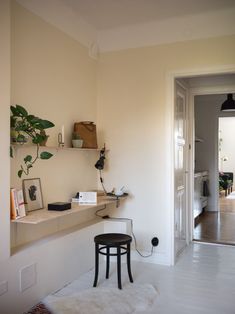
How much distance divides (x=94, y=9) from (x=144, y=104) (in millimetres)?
1188

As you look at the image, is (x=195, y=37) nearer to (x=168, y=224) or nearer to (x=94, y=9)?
(x=94, y=9)

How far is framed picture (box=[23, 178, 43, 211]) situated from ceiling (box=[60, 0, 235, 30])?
6.03 ft

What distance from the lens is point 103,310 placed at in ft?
9.02

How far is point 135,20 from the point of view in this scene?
12.7 ft

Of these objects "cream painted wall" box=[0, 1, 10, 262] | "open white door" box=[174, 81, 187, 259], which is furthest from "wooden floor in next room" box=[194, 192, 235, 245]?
"cream painted wall" box=[0, 1, 10, 262]

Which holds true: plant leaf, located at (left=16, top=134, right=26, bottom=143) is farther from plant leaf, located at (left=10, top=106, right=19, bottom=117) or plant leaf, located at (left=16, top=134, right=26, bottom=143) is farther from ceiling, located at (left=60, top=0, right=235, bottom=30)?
ceiling, located at (left=60, top=0, right=235, bottom=30)

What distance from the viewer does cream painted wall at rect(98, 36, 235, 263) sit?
12.8 ft

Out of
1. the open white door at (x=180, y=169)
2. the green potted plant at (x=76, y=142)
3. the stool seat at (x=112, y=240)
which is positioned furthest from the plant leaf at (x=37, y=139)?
the open white door at (x=180, y=169)

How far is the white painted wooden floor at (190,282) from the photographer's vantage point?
9.36 ft

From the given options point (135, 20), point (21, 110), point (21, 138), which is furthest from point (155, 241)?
point (135, 20)

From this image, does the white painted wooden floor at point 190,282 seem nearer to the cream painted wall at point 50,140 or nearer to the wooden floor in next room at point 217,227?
the cream painted wall at point 50,140

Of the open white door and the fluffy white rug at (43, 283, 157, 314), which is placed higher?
the open white door

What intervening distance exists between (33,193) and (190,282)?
70.2 inches

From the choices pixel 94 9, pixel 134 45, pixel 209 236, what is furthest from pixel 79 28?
pixel 209 236
